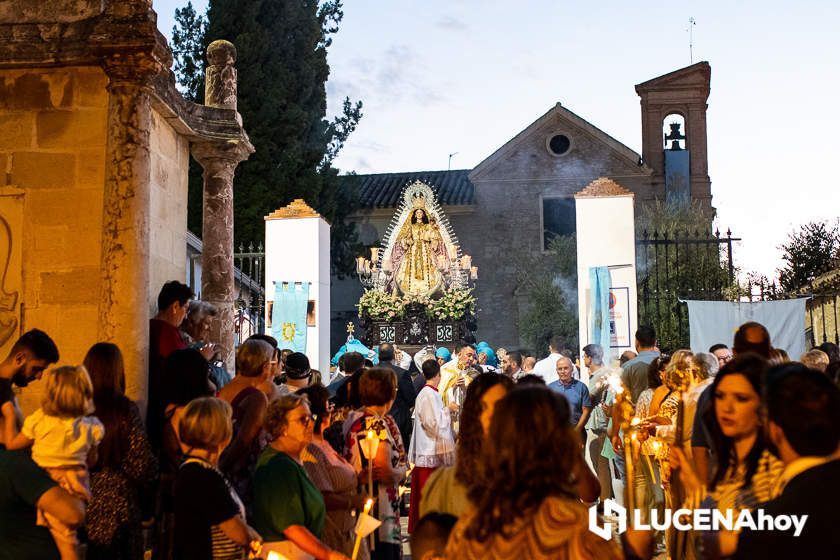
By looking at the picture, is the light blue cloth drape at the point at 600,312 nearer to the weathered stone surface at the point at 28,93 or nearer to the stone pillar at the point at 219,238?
the stone pillar at the point at 219,238

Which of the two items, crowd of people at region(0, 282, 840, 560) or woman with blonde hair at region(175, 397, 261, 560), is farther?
woman with blonde hair at region(175, 397, 261, 560)

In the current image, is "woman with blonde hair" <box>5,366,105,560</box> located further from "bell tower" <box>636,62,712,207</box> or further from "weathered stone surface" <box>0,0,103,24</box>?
"bell tower" <box>636,62,712,207</box>

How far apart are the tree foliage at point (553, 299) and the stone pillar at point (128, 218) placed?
19565 mm

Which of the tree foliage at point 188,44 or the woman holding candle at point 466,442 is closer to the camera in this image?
the woman holding candle at point 466,442

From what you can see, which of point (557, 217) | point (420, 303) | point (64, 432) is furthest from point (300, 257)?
point (557, 217)

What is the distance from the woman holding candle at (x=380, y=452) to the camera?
5.32 metres

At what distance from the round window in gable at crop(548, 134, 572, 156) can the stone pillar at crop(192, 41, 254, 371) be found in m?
21.6

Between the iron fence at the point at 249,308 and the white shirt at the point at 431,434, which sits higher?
the iron fence at the point at 249,308

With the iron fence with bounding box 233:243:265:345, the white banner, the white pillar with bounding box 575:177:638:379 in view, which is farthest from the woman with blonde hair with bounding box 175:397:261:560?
the iron fence with bounding box 233:243:265:345

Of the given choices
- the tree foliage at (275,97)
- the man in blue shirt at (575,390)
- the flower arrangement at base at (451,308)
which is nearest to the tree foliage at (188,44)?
the tree foliage at (275,97)

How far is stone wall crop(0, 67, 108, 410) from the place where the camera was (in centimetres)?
651

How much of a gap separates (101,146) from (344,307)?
2423cm

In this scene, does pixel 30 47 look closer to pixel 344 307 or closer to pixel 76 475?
pixel 76 475

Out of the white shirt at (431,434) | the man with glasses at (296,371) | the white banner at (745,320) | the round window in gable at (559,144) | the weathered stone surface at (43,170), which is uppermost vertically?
the round window in gable at (559,144)
